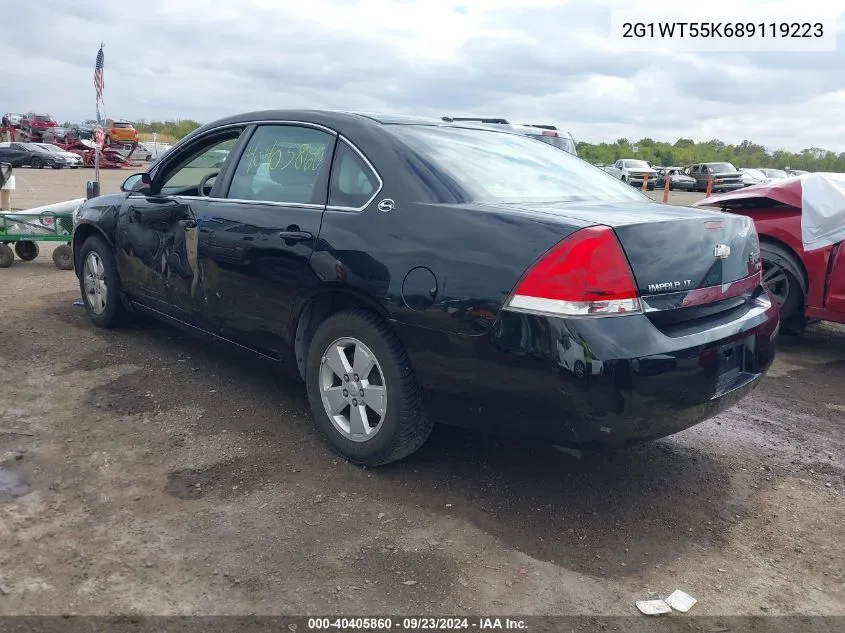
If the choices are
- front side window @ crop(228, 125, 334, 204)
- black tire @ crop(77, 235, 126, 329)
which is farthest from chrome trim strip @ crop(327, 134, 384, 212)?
black tire @ crop(77, 235, 126, 329)

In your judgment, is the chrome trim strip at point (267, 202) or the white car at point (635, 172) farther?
the white car at point (635, 172)

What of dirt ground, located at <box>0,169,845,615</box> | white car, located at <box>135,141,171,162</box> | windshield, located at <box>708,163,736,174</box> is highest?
white car, located at <box>135,141,171,162</box>

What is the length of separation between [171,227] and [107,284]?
45.7 inches

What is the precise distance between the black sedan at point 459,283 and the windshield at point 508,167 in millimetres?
16

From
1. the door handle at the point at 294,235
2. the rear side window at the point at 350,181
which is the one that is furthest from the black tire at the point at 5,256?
the rear side window at the point at 350,181

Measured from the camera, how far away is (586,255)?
2.62 metres

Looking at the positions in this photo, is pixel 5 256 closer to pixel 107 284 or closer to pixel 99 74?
pixel 107 284

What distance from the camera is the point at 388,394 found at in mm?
3121

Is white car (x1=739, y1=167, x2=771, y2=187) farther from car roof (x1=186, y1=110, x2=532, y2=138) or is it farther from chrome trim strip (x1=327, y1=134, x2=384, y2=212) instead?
chrome trim strip (x1=327, y1=134, x2=384, y2=212)

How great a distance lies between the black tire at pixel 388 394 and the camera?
307cm

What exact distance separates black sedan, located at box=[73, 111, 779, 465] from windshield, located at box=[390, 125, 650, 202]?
0.02m

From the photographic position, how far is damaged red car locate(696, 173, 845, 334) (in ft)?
17.7

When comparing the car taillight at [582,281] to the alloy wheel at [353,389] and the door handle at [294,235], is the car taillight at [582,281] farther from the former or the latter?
the door handle at [294,235]

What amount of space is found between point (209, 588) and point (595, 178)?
108 inches
